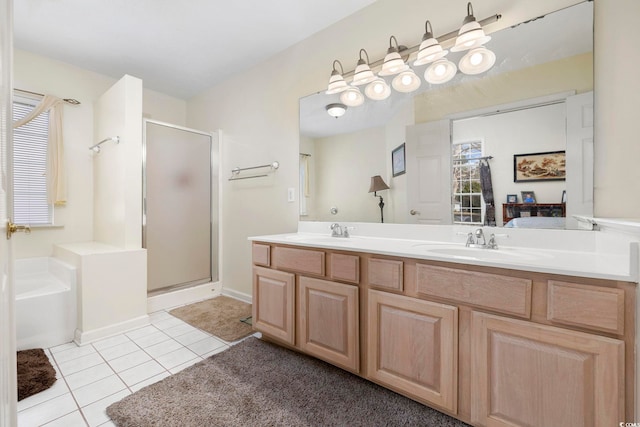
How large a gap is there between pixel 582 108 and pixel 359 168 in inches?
50.5

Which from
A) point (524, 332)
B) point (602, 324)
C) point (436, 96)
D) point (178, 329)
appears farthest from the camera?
point (178, 329)

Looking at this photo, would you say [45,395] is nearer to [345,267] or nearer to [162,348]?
[162,348]

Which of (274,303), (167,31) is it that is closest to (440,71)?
(274,303)

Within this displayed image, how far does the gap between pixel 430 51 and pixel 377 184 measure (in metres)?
0.89

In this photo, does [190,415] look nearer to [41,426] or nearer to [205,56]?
[41,426]

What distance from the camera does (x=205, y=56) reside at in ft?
9.14

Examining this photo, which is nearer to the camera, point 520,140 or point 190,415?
point 190,415

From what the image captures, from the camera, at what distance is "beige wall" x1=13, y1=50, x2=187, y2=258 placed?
104 inches

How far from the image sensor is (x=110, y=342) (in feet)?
7.19

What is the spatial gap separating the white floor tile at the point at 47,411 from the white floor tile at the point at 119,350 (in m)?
0.43

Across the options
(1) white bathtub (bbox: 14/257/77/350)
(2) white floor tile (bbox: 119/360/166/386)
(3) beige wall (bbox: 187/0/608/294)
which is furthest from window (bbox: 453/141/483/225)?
(1) white bathtub (bbox: 14/257/77/350)

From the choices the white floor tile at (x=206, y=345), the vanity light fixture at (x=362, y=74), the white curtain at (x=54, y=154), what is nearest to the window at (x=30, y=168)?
the white curtain at (x=54, y=154)

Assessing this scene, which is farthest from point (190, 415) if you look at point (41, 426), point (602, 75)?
point (602, 75)

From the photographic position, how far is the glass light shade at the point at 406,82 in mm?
1842
